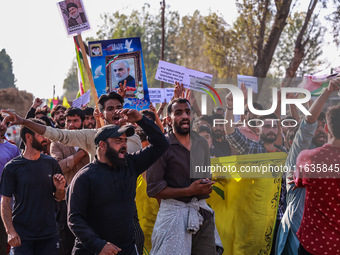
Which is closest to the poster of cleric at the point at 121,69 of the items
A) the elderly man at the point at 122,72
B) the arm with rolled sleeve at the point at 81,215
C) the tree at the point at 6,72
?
the elderly man at the point at 122,72

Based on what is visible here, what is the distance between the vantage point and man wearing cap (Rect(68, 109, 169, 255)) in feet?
14.3

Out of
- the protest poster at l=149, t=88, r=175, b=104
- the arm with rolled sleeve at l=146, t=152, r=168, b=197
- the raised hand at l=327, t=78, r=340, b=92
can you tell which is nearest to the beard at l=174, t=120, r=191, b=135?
the arm with rolled sleeve at l=146, t=152, r=168, b=197

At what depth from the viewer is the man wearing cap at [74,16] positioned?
8453 millimetres

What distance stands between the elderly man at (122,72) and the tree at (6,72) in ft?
313

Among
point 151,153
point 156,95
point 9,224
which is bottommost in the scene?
point 9,224

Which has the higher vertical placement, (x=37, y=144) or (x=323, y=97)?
(x=323, y=97)

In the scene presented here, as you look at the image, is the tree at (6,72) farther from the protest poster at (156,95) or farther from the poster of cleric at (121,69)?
the poster of cleric at (121,69)

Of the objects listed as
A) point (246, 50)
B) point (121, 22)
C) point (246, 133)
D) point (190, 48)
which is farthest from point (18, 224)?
point (121, 22)

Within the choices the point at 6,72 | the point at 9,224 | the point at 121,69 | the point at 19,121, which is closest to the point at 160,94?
the point at 121,69

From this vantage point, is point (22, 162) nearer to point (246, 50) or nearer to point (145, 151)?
point (145, 151)

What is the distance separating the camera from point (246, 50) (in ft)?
77.3

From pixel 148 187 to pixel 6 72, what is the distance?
103 meters

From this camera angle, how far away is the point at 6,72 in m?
104

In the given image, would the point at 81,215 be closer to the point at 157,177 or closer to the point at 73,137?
the point at 157,177
